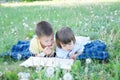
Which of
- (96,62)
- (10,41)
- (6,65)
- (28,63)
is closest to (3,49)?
(10,41)

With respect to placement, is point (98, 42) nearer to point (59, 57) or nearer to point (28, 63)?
point (59, 57)

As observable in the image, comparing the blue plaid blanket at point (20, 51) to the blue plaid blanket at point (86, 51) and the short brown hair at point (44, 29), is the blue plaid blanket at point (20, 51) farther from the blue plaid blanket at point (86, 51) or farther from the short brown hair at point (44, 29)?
the short brown hair at point (44, 29)

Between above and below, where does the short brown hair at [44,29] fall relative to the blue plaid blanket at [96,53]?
above

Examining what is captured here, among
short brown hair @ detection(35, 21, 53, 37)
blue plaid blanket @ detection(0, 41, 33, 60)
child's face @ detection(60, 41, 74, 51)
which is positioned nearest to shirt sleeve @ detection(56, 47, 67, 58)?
child's face @ detection(60, 41, 74, 51)

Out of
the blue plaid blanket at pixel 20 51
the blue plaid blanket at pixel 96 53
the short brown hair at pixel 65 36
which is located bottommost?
the blue plaid blanket at pixel 20 51

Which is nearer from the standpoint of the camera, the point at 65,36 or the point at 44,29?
the point at 65,36

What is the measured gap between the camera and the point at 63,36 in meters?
4.38

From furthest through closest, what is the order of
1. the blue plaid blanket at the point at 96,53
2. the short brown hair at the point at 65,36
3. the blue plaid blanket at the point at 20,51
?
the blue plaid blanket at the point at 20,51, the short brown hair at the point at 65,36, the blue plaid blanket at the point at 96,53

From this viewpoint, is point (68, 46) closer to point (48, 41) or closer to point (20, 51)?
point (48, 41)

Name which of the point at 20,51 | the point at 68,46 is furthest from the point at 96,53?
the point at 20,51

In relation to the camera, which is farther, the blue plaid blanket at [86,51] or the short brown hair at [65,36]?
the short brown hair at [65,36]

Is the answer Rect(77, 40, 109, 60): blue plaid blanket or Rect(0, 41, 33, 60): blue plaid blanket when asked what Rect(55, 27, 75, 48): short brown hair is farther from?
Rect(0, 41, 33, 60): blue plaid blanket

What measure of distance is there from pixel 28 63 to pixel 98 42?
43.9 inches

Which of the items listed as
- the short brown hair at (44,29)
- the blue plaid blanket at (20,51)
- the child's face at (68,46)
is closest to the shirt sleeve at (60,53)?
the child's face at (68,46)
